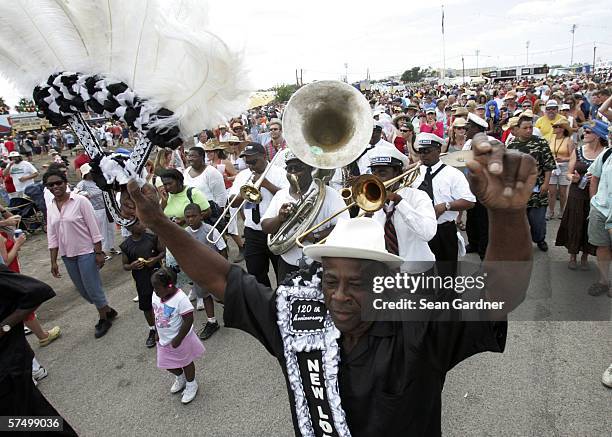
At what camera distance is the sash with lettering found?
1.56 m

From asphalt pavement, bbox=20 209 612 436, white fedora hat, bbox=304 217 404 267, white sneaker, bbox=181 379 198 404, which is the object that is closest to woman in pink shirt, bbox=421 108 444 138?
asphalt pavement, bbox=20 209 612 436

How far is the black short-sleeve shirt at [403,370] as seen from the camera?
1375 mm

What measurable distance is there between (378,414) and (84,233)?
15.1 ft

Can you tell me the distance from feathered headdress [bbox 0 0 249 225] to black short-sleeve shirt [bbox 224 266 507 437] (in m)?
1.20

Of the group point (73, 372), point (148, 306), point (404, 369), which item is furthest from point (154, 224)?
point (73, 372)

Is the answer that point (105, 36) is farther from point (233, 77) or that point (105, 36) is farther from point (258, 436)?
point (258, 436)

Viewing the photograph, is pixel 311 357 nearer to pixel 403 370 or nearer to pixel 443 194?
pixel 403 370

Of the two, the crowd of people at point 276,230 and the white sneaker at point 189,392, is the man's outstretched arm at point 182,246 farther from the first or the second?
the white sneaker at point 189,392

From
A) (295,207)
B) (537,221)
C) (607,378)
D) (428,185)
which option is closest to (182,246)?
(295,207)

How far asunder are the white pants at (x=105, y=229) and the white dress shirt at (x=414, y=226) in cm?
574

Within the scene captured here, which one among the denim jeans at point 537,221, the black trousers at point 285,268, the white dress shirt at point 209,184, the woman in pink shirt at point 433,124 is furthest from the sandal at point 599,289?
the woman in pink shirt at point 433,124

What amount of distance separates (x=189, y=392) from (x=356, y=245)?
9.46 feet

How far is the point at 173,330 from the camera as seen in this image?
361 centimetres

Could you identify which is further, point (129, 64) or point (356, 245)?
point (129, 64)
